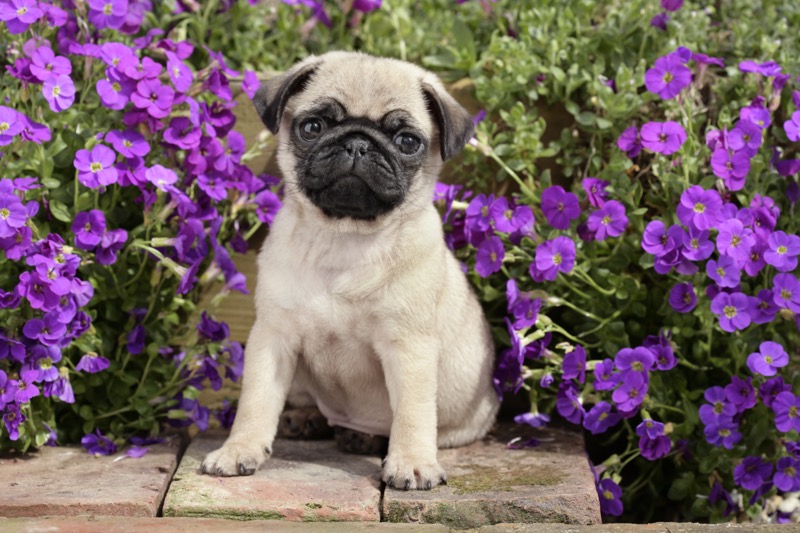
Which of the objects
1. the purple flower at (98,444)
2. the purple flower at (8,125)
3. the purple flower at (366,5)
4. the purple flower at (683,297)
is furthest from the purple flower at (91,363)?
the purple flower at (366,5)

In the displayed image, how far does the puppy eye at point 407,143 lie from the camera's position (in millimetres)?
3850

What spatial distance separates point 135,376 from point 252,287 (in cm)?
92

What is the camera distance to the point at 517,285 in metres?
4.57

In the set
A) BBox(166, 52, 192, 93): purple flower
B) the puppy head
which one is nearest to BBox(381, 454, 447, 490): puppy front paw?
the puppy head

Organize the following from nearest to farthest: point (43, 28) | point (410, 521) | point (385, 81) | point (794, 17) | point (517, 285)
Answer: point (410, 521), point (385, 81), point (43, 28), point (517, 285), point (794, 17)

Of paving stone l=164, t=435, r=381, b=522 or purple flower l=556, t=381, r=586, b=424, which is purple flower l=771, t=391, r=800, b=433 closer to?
purple flower l=556, t=381, r=586, b=424

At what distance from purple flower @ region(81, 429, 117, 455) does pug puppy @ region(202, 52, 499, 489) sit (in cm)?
55

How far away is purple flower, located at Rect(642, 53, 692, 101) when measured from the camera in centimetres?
423

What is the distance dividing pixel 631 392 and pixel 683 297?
43 centimetres

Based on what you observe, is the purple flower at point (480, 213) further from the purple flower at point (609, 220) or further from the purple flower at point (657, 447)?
the purple flower at point (657, 447)

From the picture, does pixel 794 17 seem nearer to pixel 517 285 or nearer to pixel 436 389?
pixel 517 285

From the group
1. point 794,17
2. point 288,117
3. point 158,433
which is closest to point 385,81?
point 288,117

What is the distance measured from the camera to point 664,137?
13.7 feet

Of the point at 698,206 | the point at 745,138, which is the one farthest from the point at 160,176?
the point at 745,138
